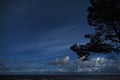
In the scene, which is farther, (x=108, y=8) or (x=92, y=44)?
(x=92, y=44)

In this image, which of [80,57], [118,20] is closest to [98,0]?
[118,20]

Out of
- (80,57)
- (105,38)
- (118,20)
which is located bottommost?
(80,57)

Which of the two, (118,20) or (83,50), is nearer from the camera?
(118,20)

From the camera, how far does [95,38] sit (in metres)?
19.1

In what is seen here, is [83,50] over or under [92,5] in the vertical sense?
under

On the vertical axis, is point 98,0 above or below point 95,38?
above

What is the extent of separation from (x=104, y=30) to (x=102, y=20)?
3.44ft

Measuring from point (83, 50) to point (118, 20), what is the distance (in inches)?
158

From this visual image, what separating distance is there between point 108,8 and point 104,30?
226 centimetres

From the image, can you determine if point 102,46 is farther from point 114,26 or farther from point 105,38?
point 114,26

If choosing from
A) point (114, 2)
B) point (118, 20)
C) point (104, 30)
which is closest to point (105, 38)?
point (104, 30)

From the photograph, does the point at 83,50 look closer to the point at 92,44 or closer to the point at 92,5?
the point at 92,44

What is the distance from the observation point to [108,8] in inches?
683

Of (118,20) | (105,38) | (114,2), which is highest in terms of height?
(114,2)
